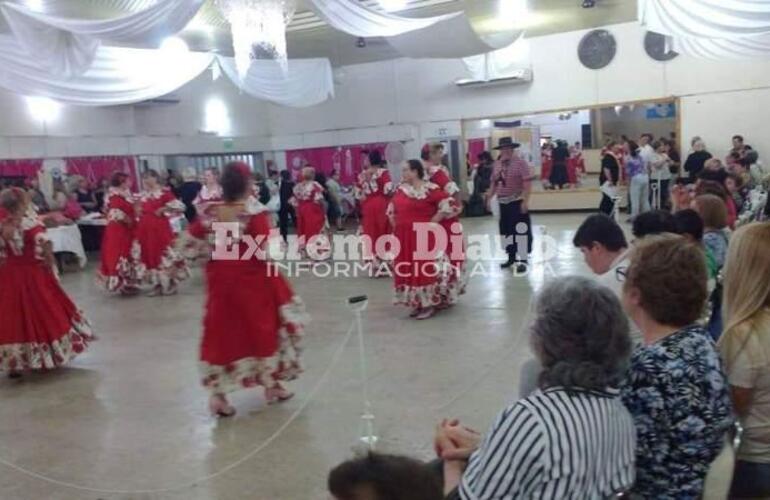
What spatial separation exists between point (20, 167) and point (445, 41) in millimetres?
8276

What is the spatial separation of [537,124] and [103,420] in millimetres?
12391

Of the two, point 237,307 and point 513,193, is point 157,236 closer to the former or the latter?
point 513,193

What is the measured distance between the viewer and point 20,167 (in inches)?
473

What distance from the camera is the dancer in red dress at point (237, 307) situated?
360 centimetres

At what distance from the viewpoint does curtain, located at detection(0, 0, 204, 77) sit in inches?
228

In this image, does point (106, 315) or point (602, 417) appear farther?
point (106, 315)

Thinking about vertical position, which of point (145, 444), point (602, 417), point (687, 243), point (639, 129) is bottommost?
point (145, 444)

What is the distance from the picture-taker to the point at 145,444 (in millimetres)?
3439

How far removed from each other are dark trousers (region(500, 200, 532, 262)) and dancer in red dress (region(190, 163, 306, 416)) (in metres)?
4.27

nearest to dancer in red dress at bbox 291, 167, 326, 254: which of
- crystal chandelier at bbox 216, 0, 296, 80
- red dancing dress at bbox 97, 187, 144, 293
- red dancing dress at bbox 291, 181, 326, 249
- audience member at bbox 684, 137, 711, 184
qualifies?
red dancing dress at bbox 291, 181, 326, 249

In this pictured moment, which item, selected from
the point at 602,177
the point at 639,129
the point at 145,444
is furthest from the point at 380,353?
the point at 639,129

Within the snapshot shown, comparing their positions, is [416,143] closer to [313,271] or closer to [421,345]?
[313,271]

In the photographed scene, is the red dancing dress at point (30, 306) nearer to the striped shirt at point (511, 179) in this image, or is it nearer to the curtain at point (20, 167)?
the striped shirt at point (511, 179)

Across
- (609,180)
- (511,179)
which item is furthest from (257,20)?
(609,180)
